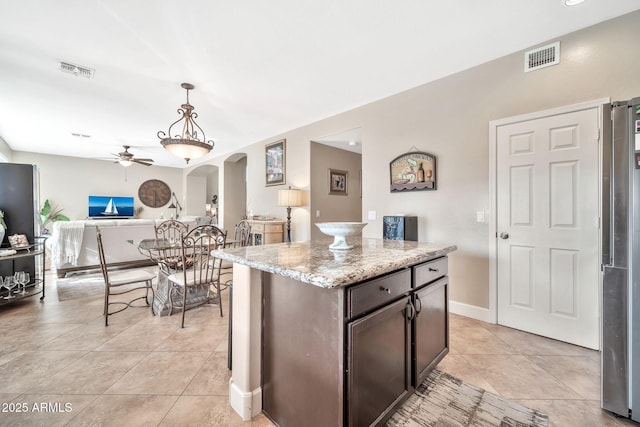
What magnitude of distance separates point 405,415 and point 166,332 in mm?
2210

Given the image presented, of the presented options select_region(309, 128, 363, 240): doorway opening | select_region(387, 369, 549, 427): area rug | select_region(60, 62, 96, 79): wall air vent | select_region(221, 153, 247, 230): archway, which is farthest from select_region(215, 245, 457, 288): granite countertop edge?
select_region(221, 153, 247, 230): archway

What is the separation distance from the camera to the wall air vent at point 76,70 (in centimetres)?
270

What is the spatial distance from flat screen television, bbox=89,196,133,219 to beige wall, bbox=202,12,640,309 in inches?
310

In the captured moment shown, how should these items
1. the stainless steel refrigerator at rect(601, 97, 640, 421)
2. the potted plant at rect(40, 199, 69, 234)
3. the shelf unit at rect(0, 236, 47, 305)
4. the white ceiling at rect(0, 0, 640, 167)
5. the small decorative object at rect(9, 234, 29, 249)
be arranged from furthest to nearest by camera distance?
the potted plant at rect(40, 199, 69, 234)
the small decorative object at rect(9, 234, 29, 249)
the shelf unit at rect(0, 236, 47, 305)
the white ceiling at rect(0, 0, 640, 167)
the stainless steel refrigerator at rect(601, 97, 640, 421)

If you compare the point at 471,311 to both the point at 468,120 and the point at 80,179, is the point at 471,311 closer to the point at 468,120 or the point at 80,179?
the point at 468,120

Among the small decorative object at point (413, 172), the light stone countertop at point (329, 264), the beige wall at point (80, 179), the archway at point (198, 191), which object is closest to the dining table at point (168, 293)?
the light stone countertop at point (329, 264)

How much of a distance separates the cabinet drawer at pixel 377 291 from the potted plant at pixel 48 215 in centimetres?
913

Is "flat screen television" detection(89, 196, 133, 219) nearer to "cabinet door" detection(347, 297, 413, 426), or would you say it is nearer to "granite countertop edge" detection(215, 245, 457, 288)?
"granite countertop edge" detection(215, 245, 457, 288)

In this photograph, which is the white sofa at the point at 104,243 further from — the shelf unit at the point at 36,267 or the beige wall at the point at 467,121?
the beige wall at the point at 467,121

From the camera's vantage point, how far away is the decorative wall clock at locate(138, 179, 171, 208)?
8.57 m

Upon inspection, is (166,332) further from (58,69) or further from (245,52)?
(58,69)

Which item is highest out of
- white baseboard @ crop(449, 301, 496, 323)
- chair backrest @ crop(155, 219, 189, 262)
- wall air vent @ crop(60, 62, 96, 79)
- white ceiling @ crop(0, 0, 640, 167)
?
white ceiling @ crop(0, 0, 640, 167)

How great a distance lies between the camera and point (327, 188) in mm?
4969

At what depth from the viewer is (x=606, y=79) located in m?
2.07
